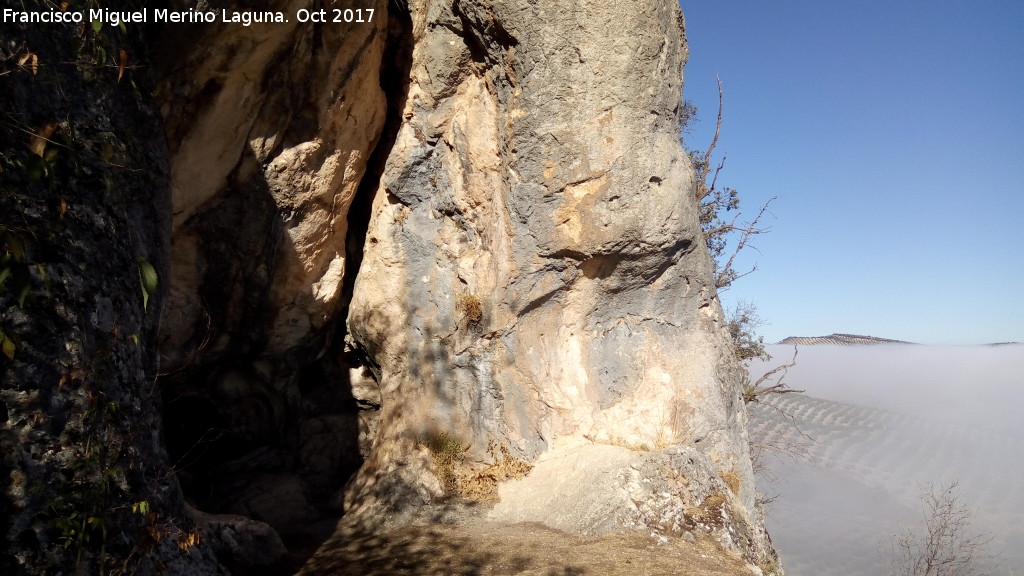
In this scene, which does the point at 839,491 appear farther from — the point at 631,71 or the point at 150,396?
the point at 150,396

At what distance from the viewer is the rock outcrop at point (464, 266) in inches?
184

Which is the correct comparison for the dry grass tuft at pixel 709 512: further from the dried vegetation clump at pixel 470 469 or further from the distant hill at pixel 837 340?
the distant hill at pixel 837 340

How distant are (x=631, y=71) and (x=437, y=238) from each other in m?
2.21

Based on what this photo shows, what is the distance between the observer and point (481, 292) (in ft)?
17.4

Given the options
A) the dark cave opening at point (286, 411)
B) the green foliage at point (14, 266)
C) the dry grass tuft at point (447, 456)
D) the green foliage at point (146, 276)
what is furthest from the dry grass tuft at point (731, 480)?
the green foliage at point (14, 266)

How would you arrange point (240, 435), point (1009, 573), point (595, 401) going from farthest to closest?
1. point (1009, 573)
2. point (240, 435)
3. point (595, 401)

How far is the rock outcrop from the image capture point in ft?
15.3

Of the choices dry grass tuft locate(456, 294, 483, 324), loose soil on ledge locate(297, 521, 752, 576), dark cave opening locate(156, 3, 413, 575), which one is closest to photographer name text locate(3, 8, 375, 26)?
dark cave opening locate(156, 3, 413, 575)

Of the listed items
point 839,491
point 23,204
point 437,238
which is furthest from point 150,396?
point 839,491

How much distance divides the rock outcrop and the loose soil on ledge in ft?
0.75

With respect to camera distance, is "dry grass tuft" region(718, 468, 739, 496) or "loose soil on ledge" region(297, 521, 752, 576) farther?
"dry grass tuft" region(718, 468, 739, 496)

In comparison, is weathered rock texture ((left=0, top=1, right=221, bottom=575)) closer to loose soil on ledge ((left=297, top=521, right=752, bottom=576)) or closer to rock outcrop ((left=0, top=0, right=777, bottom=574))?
loose soil on ledge ((left=297, top=521, right=752, bottom=576))

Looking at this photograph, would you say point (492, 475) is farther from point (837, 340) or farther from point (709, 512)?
point (837, 340)

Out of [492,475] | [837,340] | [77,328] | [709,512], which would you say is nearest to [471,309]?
[492,475]
